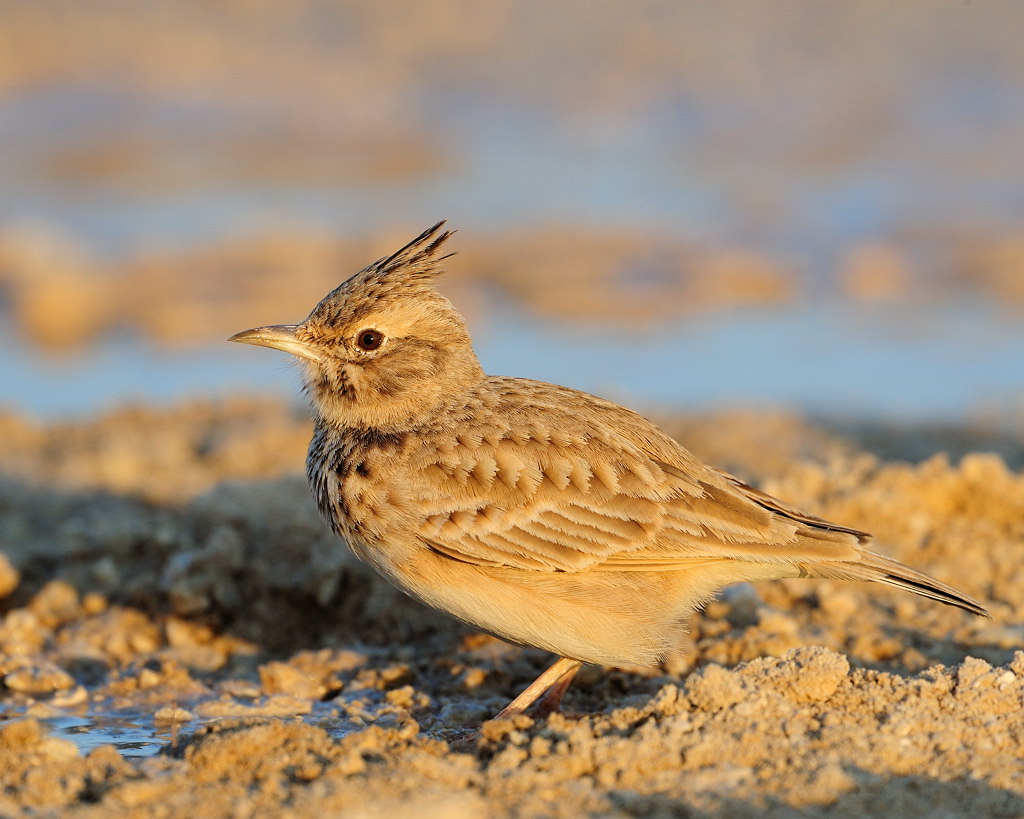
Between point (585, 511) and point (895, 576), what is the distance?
1.14 metres

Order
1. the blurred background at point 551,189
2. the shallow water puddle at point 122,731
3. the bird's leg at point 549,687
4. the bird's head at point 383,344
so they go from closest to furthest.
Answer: the shallow water puddle at point 122,731
the bird's leg at point 549,687
the bird's head at point 383,344
the blurred background at point 551,189

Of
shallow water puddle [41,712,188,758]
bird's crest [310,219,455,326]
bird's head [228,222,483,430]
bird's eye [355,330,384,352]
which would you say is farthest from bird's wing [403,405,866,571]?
shallow water puddle [41,712,188,758]

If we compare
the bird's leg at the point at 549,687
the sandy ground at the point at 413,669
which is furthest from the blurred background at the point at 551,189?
the bird's leg at the point at 549,687

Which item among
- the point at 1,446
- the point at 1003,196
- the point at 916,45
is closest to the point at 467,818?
the point at 1,446

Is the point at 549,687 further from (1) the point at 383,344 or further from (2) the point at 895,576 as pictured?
(1) the point at 383,344

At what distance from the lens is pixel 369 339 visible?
5605mm

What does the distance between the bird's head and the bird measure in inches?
4.3

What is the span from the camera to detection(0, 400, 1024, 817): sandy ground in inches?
162

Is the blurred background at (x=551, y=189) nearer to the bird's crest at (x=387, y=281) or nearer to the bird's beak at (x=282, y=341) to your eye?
the bird's crest at (x=387, y=281)

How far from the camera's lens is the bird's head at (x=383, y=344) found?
18.2 feet

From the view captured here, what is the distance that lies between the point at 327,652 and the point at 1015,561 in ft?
10.6

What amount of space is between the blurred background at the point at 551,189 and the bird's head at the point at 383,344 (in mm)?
4505

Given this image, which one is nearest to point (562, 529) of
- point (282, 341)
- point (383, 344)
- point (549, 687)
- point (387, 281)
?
point (549, 687)

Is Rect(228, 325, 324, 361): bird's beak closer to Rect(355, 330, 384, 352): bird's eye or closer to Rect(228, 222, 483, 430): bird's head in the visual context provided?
Rect(228, 222, 483, 430): bird's head
